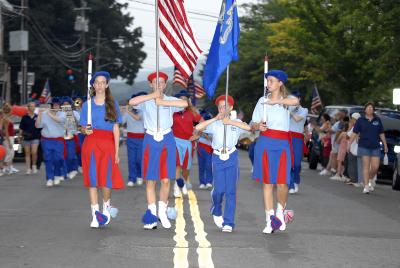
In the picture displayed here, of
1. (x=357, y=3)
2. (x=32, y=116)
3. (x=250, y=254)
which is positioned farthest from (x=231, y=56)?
(x=357, y=3)

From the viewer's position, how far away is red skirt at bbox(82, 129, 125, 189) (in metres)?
12.0

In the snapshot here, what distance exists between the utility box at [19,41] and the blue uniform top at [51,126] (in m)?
30.8

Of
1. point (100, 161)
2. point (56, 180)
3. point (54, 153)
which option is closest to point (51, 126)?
point (54, 153)

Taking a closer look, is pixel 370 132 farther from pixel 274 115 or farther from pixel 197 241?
pixel 197 241

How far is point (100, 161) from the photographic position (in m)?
12.1

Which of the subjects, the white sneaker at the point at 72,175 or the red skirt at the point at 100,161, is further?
the white sneaker at the point at 72,175

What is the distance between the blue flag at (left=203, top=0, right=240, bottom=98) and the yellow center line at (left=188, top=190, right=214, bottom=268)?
1707mm

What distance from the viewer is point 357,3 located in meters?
27.6

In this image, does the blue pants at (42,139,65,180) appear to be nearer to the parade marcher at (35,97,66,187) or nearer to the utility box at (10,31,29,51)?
the parade marcher at (35,97,66,187)

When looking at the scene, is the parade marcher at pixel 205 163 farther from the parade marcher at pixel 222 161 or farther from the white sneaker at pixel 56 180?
the parade marcher at pixel 222 161

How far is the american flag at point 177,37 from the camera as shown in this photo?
12.9 metres

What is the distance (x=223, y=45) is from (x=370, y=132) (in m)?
7.78

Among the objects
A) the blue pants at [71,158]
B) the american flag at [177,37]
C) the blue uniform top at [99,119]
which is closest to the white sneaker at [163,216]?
the blue uniform top at [99,119]

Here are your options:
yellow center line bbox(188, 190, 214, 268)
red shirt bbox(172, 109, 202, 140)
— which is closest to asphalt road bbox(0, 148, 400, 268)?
yellow center line bbox(188, 190, 214, 268)
